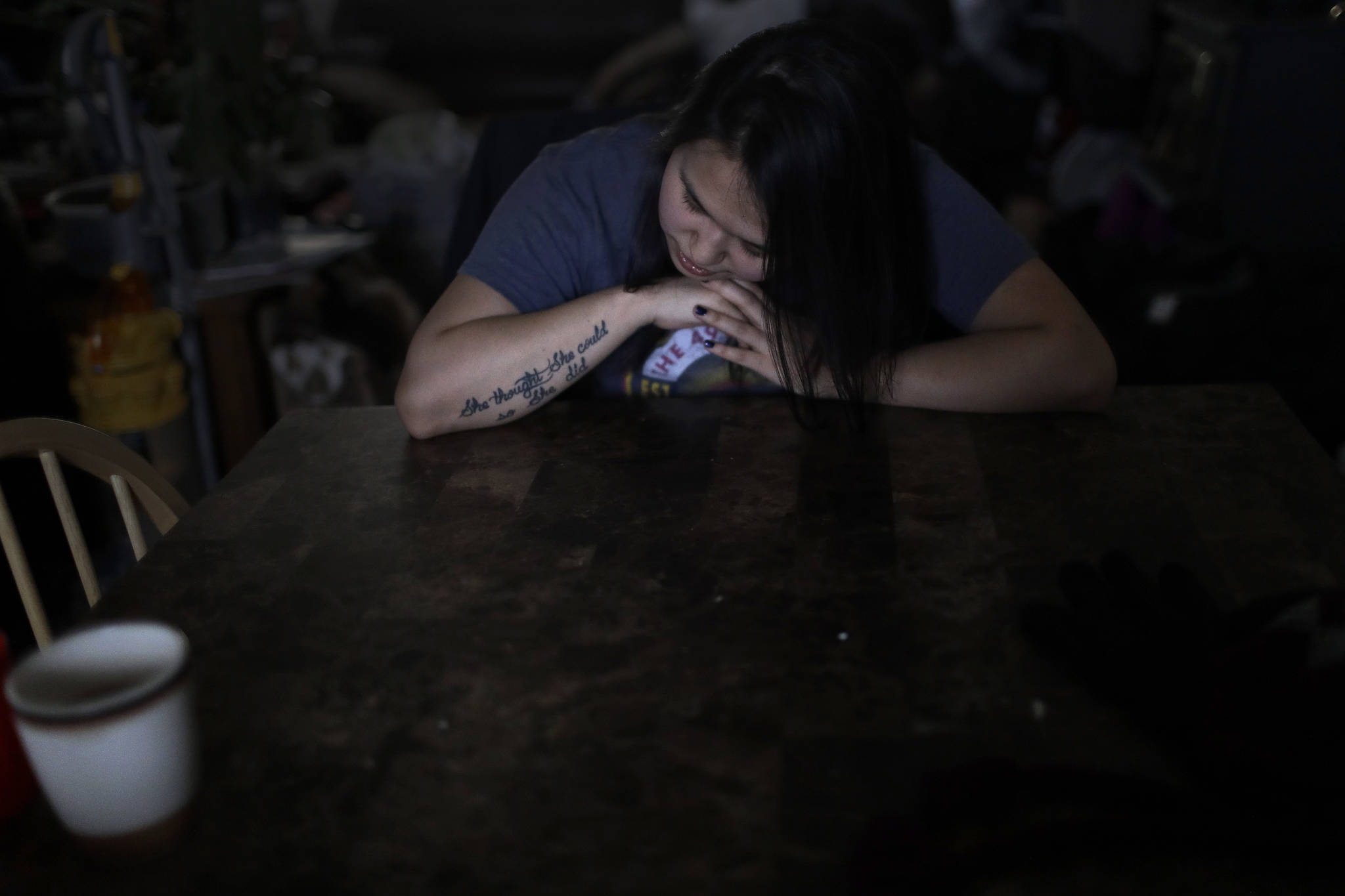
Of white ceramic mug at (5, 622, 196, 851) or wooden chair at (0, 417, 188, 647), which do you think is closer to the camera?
white ceramic mug at (5, 622, 196, 851)

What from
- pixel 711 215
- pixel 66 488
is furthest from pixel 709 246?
pixel 66 488

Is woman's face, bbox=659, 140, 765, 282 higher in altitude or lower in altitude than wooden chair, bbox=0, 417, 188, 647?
higher

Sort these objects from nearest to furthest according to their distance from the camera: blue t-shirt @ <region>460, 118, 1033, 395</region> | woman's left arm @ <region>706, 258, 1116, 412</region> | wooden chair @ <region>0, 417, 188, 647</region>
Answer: wooden chair @ <region>0, 417, 188, 647</region> < woman's left arm @ <region>706, 258, 1116, 412</region> < blue t-shirt @ <region>460, 118, 1033, 395</region>

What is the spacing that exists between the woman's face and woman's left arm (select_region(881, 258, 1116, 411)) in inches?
7.8

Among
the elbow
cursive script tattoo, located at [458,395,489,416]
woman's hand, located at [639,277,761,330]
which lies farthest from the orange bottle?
the elbow

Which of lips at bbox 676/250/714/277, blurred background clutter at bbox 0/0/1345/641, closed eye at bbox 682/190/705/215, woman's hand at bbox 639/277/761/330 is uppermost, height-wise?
closed eye at bbox 682/190/705/215

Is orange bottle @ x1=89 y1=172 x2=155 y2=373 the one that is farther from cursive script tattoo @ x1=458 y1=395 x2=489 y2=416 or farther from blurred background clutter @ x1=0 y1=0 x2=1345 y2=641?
cursive script tattoo @ x1=458 y1=395 x2=489 y2=416

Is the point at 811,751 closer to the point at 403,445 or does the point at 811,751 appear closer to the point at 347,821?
the point at 347,821

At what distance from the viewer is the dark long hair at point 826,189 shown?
106cm

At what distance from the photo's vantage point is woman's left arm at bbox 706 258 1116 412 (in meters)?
1.11

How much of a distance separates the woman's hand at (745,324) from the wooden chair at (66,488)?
0.58m

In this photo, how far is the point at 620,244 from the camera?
1.31 m

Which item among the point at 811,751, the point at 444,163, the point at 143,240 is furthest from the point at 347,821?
the point at 444,163

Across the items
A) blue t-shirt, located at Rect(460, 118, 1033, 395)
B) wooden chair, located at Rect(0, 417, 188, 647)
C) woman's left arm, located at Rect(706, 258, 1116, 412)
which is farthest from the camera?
blue t-shirt, located at Rect(460, 118, 1033, 395)
